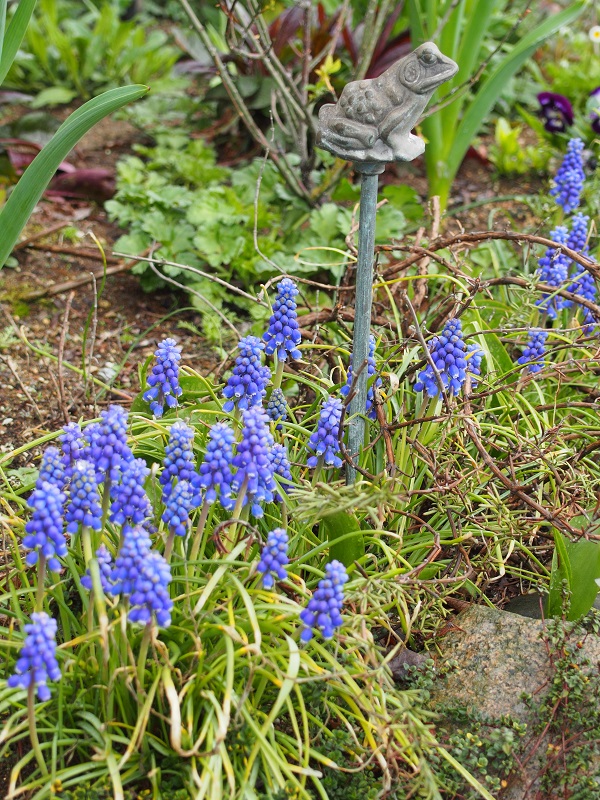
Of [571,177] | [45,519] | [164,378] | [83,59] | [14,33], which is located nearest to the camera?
[45,519]

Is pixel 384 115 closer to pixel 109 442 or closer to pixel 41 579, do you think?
pixel 109 442

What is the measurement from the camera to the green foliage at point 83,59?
5746 mm

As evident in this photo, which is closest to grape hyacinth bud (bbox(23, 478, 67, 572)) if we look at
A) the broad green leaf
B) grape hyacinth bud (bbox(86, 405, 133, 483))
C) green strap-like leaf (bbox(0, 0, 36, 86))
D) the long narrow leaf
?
grape hyacinth bud (bbox(86, 405, 133, 483))

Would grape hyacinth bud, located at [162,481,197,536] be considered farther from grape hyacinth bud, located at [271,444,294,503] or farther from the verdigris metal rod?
the verdigris metal rod

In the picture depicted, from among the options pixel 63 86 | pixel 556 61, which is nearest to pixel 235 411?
pixel 63 86

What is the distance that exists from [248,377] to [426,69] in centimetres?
89

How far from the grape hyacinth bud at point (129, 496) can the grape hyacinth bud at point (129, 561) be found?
0.50ft

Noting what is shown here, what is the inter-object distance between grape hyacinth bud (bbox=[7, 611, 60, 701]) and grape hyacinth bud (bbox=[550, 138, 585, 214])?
9.28 ft

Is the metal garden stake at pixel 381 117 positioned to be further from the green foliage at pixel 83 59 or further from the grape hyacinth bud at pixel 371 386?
the green foliage at pixel 83 59

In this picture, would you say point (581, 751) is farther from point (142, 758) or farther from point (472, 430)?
point (142, 758)

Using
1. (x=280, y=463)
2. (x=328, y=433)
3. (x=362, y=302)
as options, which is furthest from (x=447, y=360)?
(x=280, y=463)

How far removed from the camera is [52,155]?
2.43m

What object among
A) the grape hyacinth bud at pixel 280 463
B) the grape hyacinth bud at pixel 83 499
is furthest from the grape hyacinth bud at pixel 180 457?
the grape hyacinth bud at pixel 280 463

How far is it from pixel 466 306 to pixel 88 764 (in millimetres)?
1590
